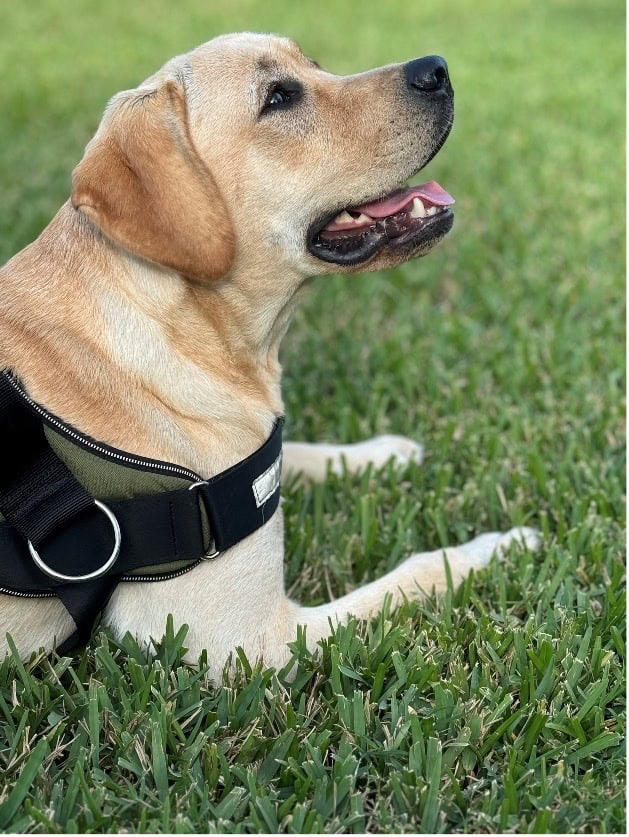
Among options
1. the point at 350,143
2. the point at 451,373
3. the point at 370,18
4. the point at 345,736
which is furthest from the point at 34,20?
the point at 345,736

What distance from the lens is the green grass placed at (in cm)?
248

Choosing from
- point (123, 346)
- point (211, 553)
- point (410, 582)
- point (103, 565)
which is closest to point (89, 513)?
point (103, 565)

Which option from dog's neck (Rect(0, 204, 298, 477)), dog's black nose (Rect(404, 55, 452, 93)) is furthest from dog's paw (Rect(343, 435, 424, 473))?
dog's black nose (Rect(404, 55, 452, 93))

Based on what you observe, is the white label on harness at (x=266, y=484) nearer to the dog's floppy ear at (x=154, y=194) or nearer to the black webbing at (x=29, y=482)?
the black webbing at (x=29, y=482)

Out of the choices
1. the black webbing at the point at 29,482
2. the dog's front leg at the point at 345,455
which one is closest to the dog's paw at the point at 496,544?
the dog's front leg at the point at 345,455

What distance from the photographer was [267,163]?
2.94 m

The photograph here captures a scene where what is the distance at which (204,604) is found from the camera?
9.16 ft

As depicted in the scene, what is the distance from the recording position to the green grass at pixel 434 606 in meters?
2.48

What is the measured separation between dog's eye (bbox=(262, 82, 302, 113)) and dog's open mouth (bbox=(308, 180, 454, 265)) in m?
0.38

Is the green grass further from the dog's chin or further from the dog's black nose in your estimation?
the dog's black nose

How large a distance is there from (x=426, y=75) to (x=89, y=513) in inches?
68.5

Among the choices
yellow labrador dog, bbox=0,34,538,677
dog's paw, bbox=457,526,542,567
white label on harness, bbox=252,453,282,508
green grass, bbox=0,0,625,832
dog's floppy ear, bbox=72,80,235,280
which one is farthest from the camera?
dog's paw, bbox=457,526,542,567

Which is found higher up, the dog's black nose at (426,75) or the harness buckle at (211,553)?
the dog's black nose at (426,75)

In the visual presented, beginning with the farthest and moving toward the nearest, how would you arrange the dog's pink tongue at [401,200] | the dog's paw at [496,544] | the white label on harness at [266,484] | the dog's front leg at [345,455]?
the dog's front leg at [345,455], the dog's paw at [496,544], the dog's pink tongue at [401,200], the white label on harness at [266,484]
